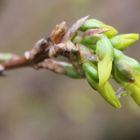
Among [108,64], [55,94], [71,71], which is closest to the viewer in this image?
[108,64]

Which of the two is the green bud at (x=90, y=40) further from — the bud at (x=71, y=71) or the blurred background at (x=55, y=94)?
the blurred background at (x=55, y=94)

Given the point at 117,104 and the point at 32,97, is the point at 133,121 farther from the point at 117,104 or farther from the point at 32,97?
the point at 117,104

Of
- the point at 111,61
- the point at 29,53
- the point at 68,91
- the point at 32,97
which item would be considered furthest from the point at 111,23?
the point at 111,61

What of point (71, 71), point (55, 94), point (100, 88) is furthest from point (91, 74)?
point (55, 94)

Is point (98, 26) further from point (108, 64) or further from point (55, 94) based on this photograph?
point (55, 94)

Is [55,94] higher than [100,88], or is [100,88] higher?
[55,94]

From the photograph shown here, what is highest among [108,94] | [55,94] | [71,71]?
[55,94]
